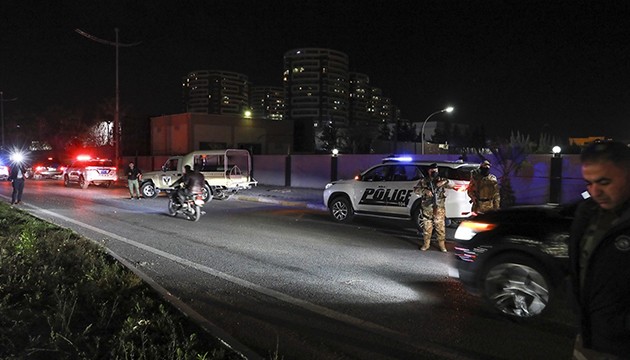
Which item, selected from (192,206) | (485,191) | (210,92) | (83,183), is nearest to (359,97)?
(210,92)

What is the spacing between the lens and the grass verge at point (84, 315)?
406 centimetres

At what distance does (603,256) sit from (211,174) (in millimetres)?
18402

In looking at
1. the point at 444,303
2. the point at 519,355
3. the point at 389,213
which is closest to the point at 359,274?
the point at 444,303

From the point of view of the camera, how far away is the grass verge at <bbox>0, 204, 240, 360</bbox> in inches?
160

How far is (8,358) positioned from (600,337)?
12.7 ft

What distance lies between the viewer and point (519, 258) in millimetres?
5555

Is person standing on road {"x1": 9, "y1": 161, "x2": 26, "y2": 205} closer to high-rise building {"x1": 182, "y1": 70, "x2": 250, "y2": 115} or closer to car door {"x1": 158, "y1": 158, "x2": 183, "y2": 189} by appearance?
car door {"x1": 158, "y1": 158, "x2": 183, "y2": 189}

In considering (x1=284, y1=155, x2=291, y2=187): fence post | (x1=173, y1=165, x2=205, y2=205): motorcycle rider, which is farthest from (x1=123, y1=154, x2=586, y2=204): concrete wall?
(x1=173, y1=165, x2=205, y2=205): motorcycle rider

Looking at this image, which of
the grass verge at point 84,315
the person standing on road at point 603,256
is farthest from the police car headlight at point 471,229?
the person standing on road at point 603,256

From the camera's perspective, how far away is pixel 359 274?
25.7 ft

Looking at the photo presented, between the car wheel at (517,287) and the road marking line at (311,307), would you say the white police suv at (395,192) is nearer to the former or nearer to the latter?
the road marking line at (311,307)

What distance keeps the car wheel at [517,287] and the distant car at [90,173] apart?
24.4 m

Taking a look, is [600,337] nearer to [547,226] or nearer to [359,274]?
[547,226]

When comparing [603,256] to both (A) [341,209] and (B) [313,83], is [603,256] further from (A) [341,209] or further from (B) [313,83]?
(B) [313,83]
